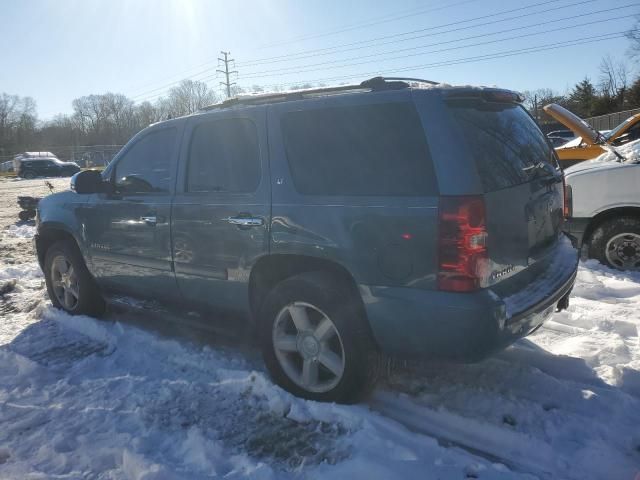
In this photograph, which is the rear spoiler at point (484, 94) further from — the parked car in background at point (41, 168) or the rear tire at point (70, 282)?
the parked car in background at point (41, 168)

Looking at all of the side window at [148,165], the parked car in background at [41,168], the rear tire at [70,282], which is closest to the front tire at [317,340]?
the side window at [148,165]

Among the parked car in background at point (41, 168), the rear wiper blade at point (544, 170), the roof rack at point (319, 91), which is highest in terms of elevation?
the parked car in background at point (41, 168)

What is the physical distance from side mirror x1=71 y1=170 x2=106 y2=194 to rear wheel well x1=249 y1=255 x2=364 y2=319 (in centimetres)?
194

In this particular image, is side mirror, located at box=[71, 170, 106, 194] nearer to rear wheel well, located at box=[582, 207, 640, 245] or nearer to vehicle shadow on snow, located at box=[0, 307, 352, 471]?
vehicle shadow on snow, located at box=[0, 307, 352, 471]

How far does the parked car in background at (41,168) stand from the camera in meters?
37.4

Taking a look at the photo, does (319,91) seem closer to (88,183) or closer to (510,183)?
(510,183)

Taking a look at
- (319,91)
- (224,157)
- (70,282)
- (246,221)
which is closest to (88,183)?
(70,282)

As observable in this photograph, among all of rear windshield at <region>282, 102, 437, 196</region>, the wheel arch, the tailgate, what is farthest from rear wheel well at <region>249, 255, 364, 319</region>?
the wheel arch

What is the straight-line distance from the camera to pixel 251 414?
3.08 meters

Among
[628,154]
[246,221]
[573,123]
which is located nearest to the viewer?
[246,221]

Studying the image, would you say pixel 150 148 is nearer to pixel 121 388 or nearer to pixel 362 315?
pixel 121 388

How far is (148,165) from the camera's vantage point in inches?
164

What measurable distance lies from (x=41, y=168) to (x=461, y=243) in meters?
42.1

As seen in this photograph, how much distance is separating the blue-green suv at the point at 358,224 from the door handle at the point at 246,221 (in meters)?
0.01
